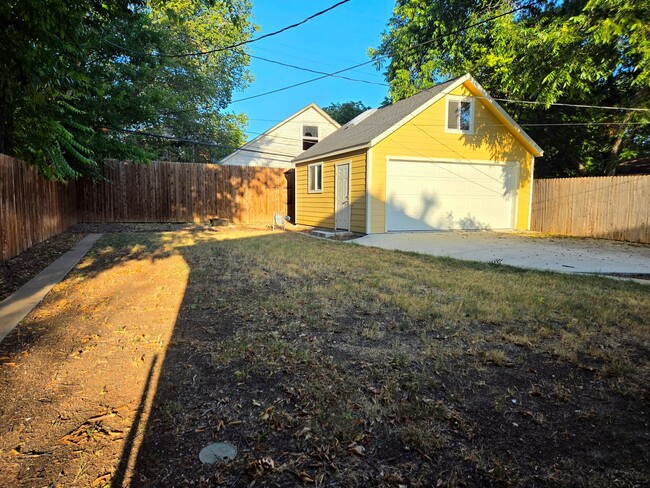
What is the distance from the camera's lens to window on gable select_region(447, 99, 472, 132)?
1348 centimetres

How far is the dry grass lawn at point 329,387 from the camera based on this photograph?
196cm

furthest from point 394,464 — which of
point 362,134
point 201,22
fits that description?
point 201,22

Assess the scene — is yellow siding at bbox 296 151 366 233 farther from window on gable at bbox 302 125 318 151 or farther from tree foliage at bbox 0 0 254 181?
window on gable at bbox 302 125 318 151

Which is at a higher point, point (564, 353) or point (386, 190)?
point (386, 190)

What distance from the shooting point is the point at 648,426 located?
7.57 feet

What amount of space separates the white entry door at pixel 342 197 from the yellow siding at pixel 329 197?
0.76 ft

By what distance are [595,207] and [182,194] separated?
48.1ft

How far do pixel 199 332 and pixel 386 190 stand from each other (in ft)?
→ 31.8

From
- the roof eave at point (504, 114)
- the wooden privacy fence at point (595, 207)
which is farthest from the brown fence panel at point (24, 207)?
the wooden privacy fence at point (595, 207)

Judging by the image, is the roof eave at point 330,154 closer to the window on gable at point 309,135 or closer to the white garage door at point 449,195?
the white garage door at point 449,195

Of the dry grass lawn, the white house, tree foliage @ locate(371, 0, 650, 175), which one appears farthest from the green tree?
the dry grass lawn

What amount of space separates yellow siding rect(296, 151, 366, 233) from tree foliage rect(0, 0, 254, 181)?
5175 millimetres

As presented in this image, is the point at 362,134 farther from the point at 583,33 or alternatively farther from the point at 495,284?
the point at 495,284

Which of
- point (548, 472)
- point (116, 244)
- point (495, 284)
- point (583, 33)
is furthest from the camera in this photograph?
point (583, 33)
